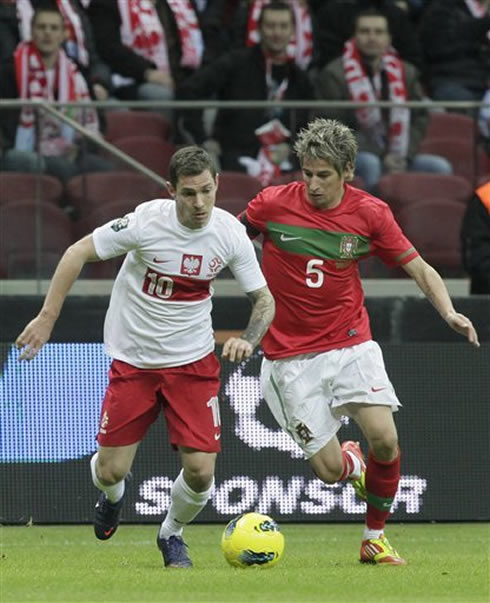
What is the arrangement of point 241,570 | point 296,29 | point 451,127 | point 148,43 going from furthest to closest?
point 296,29
point 148,43
point 451,127
point 241,570

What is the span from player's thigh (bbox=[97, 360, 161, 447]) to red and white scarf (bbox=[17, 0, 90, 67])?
5.26m

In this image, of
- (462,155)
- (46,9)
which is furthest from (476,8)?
(46,9)

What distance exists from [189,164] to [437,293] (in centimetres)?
156

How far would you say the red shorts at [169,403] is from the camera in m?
8.26

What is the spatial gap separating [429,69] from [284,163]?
304 centimetres

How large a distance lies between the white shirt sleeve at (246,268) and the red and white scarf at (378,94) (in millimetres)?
4101

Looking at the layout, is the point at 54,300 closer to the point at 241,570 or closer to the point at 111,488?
the point at 111,488

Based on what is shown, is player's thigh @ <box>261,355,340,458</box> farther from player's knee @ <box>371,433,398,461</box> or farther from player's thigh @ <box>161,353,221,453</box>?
player's thigh @ <box>161,353,221,453</box>

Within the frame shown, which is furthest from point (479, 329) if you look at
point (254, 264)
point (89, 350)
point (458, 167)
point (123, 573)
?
point (123, 573)

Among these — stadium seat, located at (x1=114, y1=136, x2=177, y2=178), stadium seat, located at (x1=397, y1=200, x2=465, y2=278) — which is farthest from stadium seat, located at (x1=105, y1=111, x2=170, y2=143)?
stadium seat, located at (x1=397, y1=200, x2=465, y2=278)

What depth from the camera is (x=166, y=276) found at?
821 centimetres

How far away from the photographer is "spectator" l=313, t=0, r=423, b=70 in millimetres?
14070

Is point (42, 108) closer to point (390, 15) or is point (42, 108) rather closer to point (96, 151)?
point (96, 151)

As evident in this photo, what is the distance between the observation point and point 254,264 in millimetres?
8281
